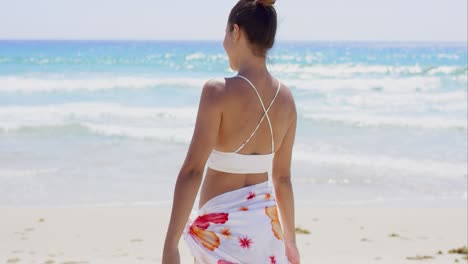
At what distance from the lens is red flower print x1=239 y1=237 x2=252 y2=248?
226cm

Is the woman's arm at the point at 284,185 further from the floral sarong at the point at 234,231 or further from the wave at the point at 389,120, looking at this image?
Result: the wave at the point at 389,120

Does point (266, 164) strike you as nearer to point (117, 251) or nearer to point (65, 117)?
point (117, 251)

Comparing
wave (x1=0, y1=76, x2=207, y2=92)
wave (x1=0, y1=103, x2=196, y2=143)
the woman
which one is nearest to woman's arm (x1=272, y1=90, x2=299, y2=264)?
the woman

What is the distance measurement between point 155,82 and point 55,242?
22.6m

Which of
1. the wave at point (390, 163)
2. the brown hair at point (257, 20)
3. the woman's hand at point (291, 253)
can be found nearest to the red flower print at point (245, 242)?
the woman's hand at point (291, 253)

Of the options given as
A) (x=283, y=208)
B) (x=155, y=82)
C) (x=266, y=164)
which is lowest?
(x=155, y=82)

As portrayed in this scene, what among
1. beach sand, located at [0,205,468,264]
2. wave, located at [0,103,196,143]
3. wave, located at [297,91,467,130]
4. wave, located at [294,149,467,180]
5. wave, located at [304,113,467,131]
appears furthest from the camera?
wave, located at [297,91,467,130]

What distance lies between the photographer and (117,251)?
5.96 metres

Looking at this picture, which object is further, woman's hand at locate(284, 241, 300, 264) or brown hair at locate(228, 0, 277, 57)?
woman's hand at locate(284, 241, 300, 264)

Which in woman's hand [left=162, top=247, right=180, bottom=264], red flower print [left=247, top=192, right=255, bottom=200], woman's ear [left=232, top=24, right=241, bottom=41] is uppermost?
woman's ear [left=232, top=24, right=241, bottom=41]

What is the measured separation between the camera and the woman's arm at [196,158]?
7.06 feet

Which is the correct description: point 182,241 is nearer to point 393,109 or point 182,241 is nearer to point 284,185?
point 284,185

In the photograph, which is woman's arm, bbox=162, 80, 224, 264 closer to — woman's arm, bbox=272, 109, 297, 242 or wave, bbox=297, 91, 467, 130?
woman's arm, bbox=272, 109, 297, 242

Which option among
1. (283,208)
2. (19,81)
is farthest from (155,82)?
(283,208)
